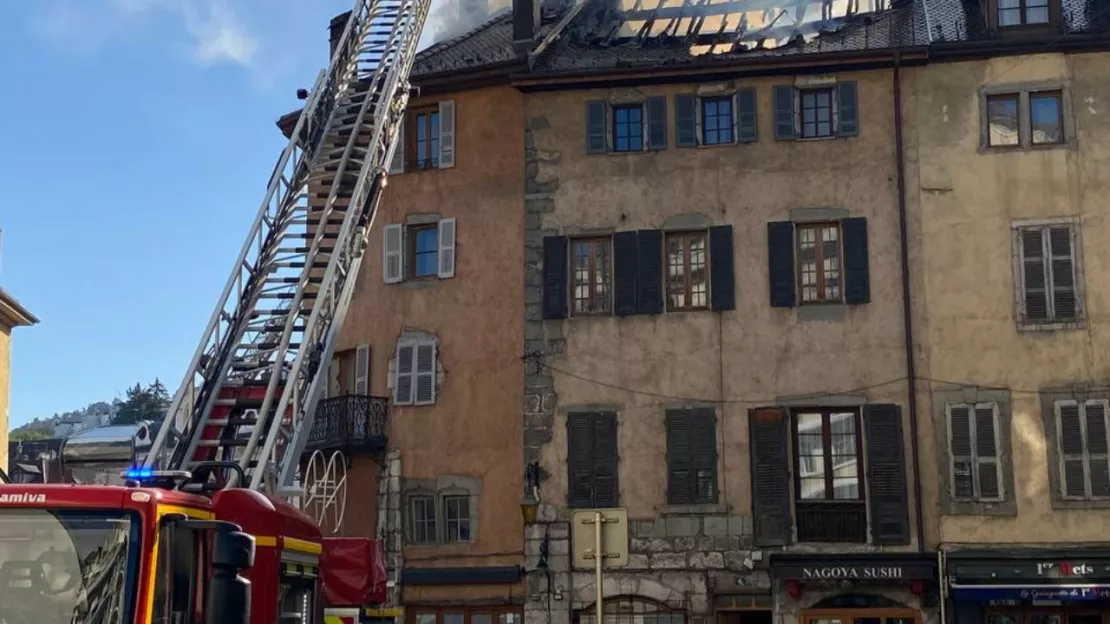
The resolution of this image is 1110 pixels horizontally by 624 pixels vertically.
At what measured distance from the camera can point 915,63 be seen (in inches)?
1034

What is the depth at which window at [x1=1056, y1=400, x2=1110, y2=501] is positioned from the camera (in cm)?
2452

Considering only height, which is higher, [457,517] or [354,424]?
[354,424]

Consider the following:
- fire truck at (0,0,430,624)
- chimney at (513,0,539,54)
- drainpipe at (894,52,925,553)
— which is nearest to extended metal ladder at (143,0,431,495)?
fire truck at (0,0,430,624)

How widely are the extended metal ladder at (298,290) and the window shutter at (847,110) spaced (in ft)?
25.5

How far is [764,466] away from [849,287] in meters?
3.44

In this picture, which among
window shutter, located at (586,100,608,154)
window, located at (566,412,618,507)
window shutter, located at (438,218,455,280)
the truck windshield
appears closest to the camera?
the truck windshield

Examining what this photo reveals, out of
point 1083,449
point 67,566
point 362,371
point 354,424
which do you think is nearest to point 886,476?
point 1083,449

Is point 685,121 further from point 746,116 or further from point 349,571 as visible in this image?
point 349,571

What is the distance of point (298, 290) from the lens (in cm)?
1736

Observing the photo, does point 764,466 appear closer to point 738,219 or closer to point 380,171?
point 738,219

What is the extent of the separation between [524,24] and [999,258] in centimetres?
994

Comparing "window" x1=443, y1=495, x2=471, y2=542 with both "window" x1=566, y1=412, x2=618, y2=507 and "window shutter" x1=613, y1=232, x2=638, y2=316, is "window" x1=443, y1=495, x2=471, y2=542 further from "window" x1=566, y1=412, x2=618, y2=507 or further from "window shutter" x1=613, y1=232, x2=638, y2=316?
"window shutter" x1=613, y1=232, x2=638, y2=316

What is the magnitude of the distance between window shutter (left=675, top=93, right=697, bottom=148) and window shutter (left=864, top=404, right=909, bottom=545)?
579cm

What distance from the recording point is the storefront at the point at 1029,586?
24.0 metres
